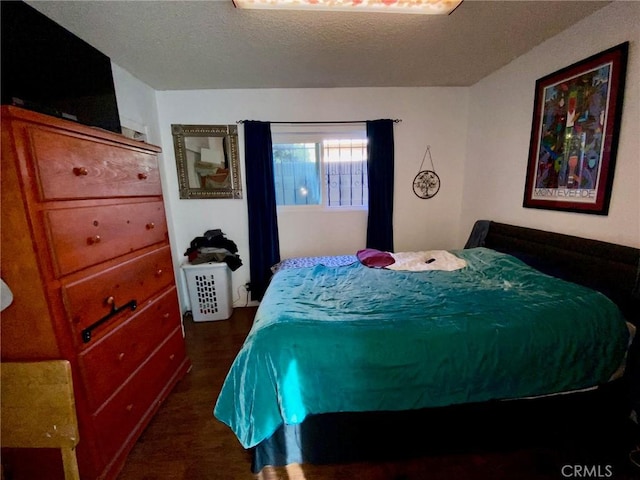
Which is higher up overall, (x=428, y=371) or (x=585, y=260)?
(x=585, y=260)

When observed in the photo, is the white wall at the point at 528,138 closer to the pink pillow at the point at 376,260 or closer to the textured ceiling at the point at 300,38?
the textured ceiling at the point at 300,38

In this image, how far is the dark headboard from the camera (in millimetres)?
1453

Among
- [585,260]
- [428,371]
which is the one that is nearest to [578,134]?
[585,260]

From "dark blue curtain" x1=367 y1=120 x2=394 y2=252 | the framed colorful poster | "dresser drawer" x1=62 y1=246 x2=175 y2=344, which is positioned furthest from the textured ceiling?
"dresser drawer" x1=62 y1=246 x2=175 y2=344

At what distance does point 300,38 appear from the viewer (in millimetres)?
1860

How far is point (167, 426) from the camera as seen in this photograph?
5.23 ft

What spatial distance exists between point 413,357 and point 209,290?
239 cm

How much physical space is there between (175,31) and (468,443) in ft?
10.1

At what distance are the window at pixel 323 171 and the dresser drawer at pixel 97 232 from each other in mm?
1696

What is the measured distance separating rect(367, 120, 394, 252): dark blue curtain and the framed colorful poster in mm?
1290

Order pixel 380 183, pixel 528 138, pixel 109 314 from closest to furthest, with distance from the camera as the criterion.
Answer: pixel 109 314 → pixel 528 138 → pixel 380 183

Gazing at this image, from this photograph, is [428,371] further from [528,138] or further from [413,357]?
[528,138]

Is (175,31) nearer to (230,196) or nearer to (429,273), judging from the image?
(230,196)

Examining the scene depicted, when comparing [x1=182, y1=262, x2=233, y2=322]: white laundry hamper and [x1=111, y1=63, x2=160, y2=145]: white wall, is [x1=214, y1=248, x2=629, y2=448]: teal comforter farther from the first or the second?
[x1=111, y1=63, x2=160, y2=145]: white wall
